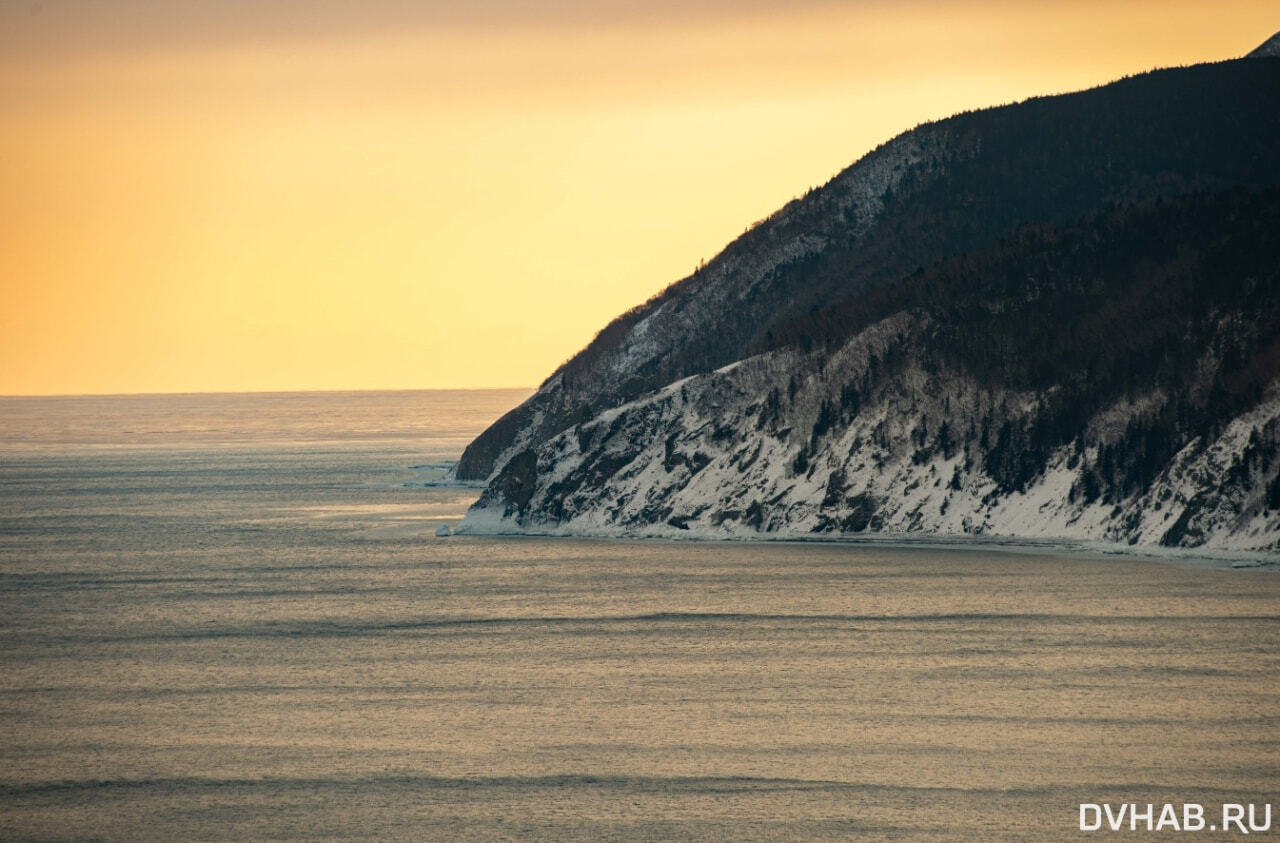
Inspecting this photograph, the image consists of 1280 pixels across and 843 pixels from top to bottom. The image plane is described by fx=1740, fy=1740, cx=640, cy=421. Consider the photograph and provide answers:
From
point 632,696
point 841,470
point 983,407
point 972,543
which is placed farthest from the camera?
point 983,407

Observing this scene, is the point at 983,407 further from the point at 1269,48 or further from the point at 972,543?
the point at 1269,48

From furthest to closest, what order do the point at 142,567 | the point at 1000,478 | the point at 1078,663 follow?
1. the point at 1000,478
2. the point at 142,567
3. the point at 1078,663

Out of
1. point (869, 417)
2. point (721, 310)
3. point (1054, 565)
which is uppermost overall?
point (721, 310)

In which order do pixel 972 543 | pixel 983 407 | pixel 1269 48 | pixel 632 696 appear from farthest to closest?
pixel 1269 48
pixel 983 407
pixel 972 543
pixel 632 696

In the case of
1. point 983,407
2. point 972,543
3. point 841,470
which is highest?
point 983,407

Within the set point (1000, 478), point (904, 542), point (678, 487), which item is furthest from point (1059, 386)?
point (678, 487)

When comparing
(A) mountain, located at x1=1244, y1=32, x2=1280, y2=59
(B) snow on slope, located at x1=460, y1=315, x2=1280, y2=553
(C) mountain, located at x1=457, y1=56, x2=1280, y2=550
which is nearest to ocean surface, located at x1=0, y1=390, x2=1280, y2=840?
(B) snow on slope, located at x1=460, y1=315, x2=1280, y2=553

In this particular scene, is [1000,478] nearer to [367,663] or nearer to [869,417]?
[869,417]

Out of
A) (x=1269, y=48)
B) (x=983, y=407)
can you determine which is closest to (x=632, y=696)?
(x=983, y=407)

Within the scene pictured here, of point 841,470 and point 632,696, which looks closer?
point 632,696

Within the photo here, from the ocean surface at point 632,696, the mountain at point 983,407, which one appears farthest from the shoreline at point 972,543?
the ocean surface at point 632,696
